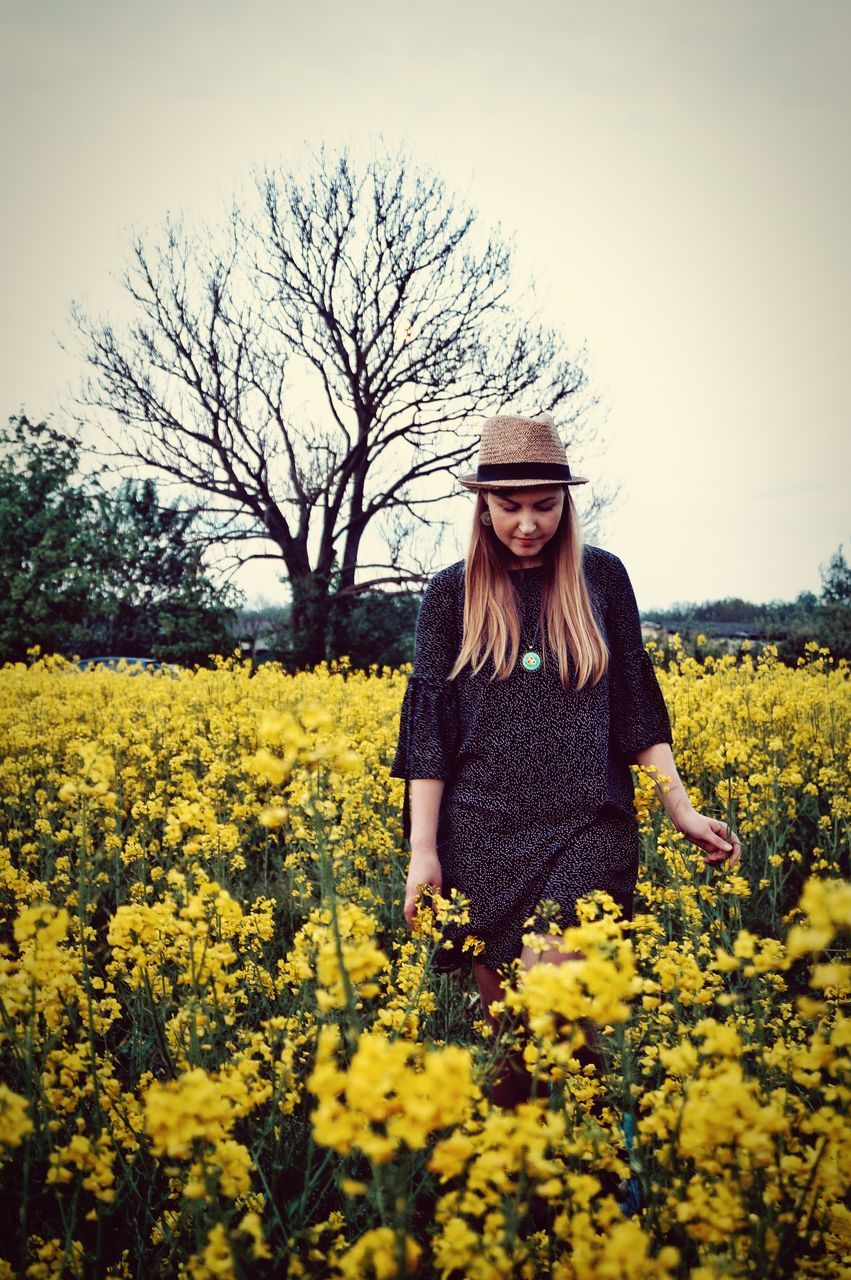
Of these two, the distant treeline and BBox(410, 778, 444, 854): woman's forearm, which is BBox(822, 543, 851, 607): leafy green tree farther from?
BBox(410, 778, 444, 854): woman's forearm

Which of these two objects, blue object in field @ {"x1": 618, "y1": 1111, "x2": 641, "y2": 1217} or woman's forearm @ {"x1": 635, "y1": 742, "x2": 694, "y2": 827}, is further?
woman's forearm @ {"x1": 635, "y1": 742, "x2": 694, "y2": 827}

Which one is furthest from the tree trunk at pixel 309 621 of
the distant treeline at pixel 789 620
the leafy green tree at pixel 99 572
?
the distant treeline at pixel 789 620

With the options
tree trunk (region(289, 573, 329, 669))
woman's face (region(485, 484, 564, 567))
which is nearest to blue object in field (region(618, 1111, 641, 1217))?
woman's face (region(485, 484, 564, 567))

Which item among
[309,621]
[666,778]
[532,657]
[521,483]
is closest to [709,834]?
[666,778]

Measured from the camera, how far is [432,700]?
2.25 meters

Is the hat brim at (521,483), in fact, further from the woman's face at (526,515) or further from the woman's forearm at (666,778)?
the woman's forearm at (666,778)

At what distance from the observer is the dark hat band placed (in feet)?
7.00

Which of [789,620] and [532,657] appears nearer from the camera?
[532,657]

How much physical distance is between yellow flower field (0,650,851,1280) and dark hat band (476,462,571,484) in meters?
0.90

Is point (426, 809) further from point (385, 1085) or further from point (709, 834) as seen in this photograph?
point (385, 1085)

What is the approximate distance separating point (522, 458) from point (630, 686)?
72 cm

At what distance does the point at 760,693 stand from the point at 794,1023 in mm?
3989

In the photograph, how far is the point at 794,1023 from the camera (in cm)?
203

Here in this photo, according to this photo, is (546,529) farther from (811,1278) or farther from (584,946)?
(811,1278)
